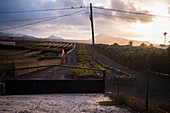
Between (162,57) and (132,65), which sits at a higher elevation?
(162,57)

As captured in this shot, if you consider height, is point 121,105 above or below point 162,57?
below

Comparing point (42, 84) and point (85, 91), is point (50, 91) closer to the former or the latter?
point (42, 84)

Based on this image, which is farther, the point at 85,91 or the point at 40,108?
the point at 85,91

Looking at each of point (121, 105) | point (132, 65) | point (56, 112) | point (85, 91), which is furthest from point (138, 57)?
point (56, 112)

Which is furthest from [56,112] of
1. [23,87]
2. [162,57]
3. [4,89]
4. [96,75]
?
[162,57]

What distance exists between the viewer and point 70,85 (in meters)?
8.95

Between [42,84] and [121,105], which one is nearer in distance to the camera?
[121,105]

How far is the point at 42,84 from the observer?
29.1 feet

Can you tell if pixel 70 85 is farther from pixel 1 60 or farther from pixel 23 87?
pixel 1 60

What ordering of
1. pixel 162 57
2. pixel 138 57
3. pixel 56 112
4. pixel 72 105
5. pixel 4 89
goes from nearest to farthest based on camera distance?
1. pixel 56 112
2. pixel 72 105
3. pixel 4 89
4. pixel 162 57
5. pixel 138 57

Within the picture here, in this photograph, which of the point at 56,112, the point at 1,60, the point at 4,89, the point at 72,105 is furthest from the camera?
the point at 1,60

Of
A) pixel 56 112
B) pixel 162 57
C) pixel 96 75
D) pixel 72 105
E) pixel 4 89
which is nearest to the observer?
pixel 56 112

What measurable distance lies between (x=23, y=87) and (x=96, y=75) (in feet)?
29.2

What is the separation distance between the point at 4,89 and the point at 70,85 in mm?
3932
